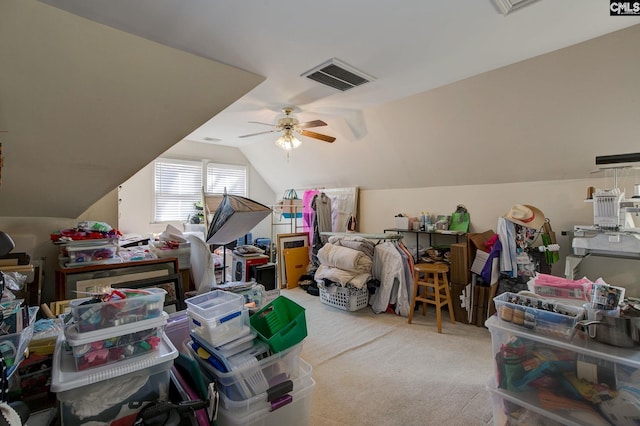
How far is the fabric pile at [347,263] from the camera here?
361cm

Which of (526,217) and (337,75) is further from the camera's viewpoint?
(526,217)

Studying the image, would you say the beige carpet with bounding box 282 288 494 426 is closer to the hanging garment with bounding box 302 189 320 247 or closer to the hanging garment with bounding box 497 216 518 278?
the hanging garment with bounding box 497 216 518 278

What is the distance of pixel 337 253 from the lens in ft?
12.5

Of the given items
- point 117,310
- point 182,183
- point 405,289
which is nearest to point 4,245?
point 117,310

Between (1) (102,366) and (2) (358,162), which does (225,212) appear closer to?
(1) (102,366)

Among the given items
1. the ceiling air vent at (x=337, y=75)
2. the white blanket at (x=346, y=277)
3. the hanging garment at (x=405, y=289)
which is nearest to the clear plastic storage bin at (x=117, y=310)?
the ceiling air vent at (x=337, y=75)

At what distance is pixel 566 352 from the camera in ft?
4.19

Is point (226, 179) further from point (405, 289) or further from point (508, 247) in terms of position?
point (508, 247)

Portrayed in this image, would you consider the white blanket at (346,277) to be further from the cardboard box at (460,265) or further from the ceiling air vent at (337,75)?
the ceiling air vent at (337,75)

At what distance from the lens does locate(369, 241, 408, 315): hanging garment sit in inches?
142

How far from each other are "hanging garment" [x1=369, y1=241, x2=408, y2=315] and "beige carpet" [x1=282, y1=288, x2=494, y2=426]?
20 centimetres

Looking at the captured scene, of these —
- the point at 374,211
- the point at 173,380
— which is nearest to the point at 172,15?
the point at 173,380

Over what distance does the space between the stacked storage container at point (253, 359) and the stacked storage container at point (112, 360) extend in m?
0.20

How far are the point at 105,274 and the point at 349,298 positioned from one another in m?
2.54
